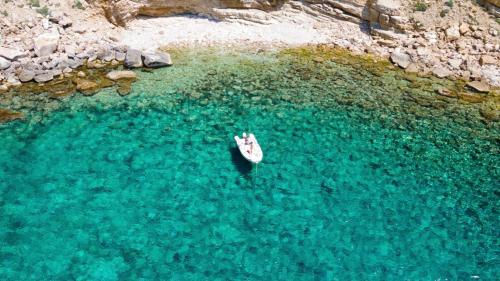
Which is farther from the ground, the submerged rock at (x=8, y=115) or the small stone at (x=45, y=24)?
the small stone at (x=45, y=24)

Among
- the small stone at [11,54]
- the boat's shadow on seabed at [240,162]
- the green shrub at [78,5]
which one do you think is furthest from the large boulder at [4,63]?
the boat's shadow on seabed at [240,162]

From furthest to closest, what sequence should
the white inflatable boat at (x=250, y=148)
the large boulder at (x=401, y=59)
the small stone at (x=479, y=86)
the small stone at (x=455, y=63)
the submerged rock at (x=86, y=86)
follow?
the large boulder at (x=401, y=59), the small stone at (x=455, y=63), the small stone at (x=479, y=86), the submerged rock at (x=86, y=86), the white inflatable boat at (x=250, y=148)

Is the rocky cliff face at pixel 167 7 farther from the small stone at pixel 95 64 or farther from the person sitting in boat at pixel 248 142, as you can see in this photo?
the person sitting in boat at pixel 248 142

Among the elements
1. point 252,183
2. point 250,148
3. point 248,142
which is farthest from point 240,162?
point 252,183

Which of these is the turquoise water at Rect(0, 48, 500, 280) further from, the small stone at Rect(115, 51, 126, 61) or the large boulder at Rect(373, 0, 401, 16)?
the large boulder at Rect(373, 0, 401, 16)

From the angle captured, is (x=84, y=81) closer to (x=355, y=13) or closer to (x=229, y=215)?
(x=229, y=215)

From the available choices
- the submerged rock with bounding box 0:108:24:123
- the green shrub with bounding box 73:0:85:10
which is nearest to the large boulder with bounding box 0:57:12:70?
the submerged rock with bounding box 0:108:24:123
